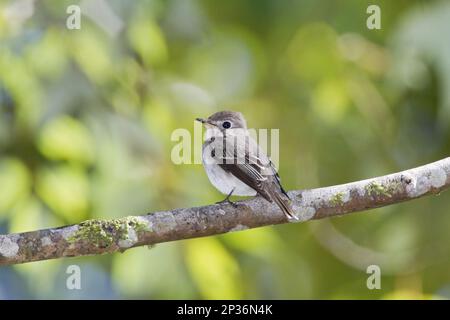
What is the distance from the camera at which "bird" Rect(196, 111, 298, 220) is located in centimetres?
548

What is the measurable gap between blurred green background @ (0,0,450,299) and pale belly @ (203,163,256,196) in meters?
0.56

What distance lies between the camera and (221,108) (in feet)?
26.9

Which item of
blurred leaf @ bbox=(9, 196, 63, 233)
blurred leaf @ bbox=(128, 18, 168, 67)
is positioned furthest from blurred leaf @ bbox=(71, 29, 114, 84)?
blurred leaf @ bbox=(9, 196, 63, 233)

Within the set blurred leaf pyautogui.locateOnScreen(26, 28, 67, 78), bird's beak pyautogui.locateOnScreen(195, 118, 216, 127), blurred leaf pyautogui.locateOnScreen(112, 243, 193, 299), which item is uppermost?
blurred leaf pyautogui.locateOnScreen(26, 28, 67, 78)

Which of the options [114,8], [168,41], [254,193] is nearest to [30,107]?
[114,8]

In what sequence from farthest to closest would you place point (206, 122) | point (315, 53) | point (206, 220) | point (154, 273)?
point (315, 53) → point (206, 122) → point (154, 273) → point (206, 220)

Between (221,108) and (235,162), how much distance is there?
8.14ft

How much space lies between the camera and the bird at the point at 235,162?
18.0ft

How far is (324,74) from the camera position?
8.27 meters

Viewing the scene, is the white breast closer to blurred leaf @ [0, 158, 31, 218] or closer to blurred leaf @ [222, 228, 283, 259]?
blurred leaf @ [222, 228, 283, 259]

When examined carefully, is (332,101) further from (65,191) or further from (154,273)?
(65,191)

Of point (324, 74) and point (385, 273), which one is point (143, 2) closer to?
point (324, 74)

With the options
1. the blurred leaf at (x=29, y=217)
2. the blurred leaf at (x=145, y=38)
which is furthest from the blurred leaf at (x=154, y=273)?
the blurred leaf at (x=145, y=38)

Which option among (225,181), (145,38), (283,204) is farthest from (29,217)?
(283,204)
